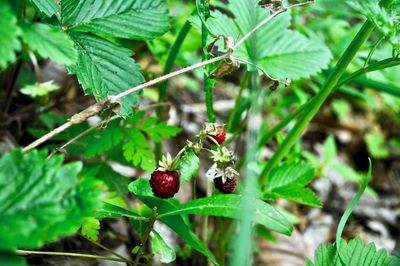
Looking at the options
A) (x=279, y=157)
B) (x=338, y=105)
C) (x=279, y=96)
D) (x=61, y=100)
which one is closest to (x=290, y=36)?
(x=279, y=157)

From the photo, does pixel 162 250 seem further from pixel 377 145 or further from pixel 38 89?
pixel 377 145

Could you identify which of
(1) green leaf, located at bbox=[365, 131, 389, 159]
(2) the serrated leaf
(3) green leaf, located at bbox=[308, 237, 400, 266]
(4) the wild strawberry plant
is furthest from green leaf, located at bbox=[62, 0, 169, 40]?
(1) green leaf, located at bbox=[365, 131, 389, 159]

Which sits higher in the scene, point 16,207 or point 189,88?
point 189,88

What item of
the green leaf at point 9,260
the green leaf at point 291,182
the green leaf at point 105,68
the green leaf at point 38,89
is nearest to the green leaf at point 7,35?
the green leaf at point 9,260

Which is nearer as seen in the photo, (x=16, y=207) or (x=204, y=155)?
(x=16, y=207)

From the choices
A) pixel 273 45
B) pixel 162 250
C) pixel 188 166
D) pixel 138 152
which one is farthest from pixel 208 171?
pixel 273 45

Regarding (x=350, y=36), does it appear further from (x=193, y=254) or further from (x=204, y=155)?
(x=193, y=254)

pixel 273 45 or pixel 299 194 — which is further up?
pixel 273 45
